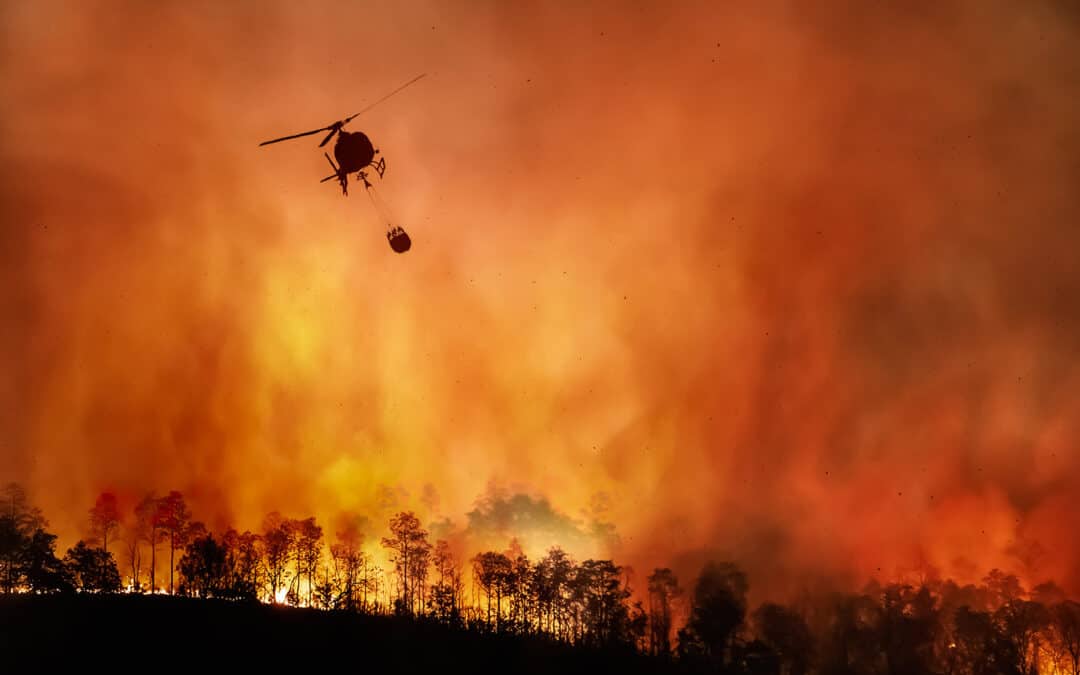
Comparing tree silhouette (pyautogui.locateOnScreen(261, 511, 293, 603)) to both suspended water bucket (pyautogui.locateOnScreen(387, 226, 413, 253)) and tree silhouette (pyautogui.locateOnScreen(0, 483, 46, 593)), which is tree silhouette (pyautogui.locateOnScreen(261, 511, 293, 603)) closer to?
tree silhouette (pyautogui.locateOnScreen(0, 483, 46, 593))

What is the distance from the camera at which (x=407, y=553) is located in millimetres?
155750

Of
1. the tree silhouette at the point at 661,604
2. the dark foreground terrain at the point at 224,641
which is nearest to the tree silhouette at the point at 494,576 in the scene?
the tree silhouette at the point at 661,604

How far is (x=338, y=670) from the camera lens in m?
79.2

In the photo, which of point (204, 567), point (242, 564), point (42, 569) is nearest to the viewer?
point (42, 569)

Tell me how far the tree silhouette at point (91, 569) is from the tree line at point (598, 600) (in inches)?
11.4

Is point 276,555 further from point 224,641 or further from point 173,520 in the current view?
point 224,641

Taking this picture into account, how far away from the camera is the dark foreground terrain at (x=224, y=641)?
7206cm

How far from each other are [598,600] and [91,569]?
2945 inches

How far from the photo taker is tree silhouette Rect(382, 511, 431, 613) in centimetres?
15238

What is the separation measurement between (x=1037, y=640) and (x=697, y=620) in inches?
2076

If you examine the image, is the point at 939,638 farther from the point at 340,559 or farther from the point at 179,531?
the point at 179,531

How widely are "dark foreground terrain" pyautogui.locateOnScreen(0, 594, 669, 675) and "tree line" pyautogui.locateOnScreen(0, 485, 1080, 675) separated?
72.4 ft

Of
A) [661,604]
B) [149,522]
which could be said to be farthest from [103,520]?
[661,604]

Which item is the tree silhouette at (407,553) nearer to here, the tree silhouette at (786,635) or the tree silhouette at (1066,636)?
the tree silhouette at (786,635)
